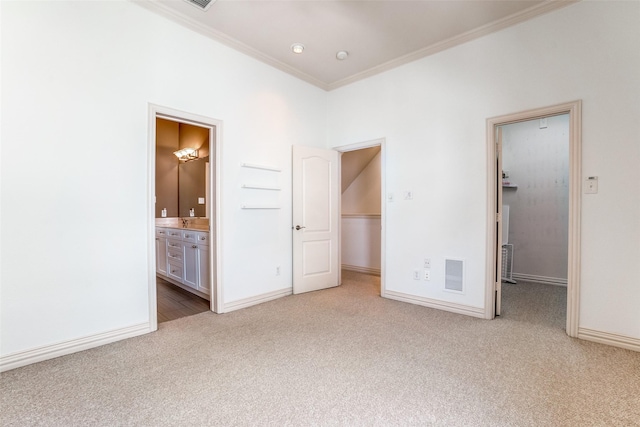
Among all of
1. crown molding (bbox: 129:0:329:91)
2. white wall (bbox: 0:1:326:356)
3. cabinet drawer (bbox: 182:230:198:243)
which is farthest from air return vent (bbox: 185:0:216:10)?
cabinet drawer (bbox: 182:230:198:243)

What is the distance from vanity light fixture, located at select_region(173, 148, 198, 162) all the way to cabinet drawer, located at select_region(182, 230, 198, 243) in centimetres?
162

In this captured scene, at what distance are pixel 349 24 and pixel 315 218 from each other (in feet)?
7.69

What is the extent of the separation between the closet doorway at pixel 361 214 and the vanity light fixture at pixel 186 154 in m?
2.60

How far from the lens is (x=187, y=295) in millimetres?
4023

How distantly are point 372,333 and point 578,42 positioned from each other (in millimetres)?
3145

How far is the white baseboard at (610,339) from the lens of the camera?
2363mm

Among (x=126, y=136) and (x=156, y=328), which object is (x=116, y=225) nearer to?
(x=126, y=136)

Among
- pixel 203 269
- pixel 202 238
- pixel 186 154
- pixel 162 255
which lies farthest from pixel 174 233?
pixel 186 154

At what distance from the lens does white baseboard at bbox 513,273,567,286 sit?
175 inches

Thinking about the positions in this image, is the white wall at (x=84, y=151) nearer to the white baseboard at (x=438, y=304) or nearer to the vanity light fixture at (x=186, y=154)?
the white baseboard at (x=438, y=304)

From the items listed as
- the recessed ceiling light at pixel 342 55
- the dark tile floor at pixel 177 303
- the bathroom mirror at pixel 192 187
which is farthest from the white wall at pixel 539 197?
the bathroom mirror at pixel 192 187

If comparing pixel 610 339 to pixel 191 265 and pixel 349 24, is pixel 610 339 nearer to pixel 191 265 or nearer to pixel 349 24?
pixel 349 24

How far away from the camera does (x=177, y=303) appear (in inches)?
144

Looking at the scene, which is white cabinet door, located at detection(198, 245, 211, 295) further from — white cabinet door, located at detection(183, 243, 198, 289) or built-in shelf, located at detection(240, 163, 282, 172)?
built-in shelf, located at detection(240, 163, 282, 172)
